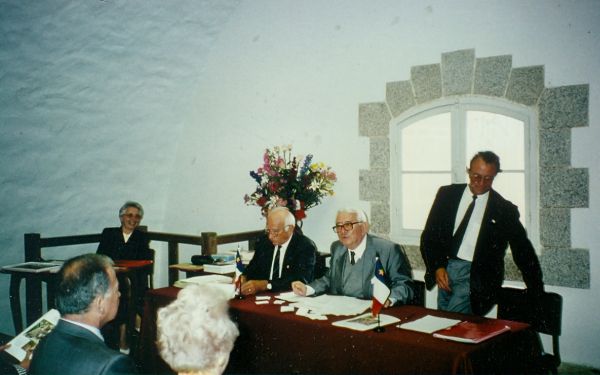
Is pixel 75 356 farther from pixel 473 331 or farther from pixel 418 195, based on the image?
pixel 418 195

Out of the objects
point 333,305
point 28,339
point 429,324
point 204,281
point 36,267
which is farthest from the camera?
point 36,267

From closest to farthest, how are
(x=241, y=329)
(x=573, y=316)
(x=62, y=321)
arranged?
(x=62, y=321) → (x=241, y=329) → (x=573, y=316)

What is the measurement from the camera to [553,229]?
3.51m

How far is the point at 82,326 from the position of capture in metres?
1.68

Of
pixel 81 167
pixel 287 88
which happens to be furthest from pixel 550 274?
pixel 81 167

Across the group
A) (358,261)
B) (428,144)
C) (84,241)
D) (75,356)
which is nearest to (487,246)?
(358,261)

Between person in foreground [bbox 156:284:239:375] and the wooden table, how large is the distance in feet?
2.44

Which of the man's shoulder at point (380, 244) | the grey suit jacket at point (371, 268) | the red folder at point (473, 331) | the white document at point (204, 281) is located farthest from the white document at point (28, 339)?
the man's shoulder at point (380, 244)

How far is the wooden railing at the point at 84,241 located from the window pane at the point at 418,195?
1390 mm

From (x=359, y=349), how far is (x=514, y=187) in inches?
89.9

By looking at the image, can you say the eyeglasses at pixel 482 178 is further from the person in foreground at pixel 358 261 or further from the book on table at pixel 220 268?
the book on table at pixel 220 268

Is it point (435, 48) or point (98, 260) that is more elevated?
point (435, 48)

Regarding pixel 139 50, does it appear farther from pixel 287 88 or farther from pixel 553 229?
pixel 553 229

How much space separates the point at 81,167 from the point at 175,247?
4.06 feet
